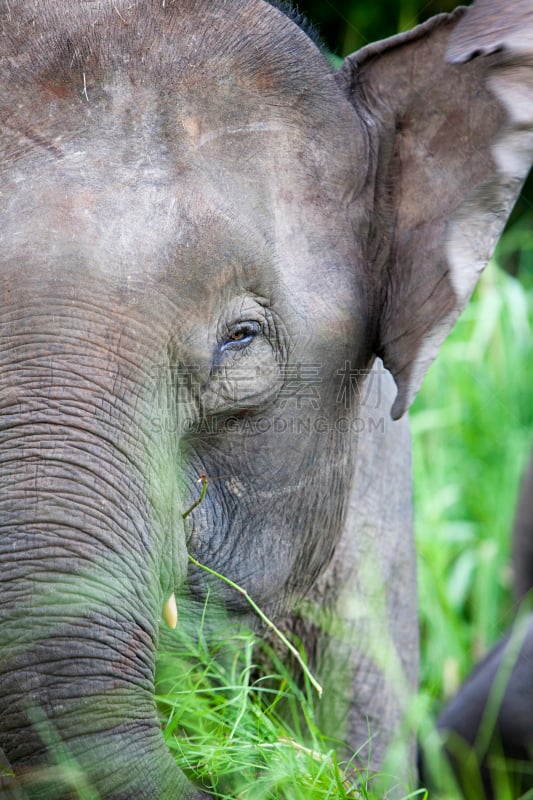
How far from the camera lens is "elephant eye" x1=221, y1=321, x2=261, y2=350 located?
Result: 6.96ft

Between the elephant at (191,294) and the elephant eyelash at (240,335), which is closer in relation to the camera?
the elephant at (191,294)

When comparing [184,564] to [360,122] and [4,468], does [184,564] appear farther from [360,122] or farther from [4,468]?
[360,122]

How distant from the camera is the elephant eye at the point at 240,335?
2121mm

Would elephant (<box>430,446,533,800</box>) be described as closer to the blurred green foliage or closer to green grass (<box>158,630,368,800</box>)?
green grass (<box>158,630,368,800</box>)

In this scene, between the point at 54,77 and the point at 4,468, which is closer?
the point at 4,468

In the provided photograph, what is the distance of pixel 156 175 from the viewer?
2.02m

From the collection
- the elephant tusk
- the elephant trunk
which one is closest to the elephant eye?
the elephant trunk

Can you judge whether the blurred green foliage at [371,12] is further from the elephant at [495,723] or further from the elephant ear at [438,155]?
the elephant ear at [438,155]

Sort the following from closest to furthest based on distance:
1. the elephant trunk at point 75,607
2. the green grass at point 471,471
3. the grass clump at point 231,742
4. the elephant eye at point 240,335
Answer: the elephant trunk at point 75,607 → the grass clump at point 231,742 → the elephant eye at point 240,335 → the green grass at point 471,471

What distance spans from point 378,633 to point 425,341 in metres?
0.94

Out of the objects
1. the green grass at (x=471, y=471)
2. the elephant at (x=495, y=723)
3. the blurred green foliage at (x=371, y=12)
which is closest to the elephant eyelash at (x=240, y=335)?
the elephant at (x=495, y=723)

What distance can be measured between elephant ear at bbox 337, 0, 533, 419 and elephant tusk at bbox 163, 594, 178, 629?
0.59m

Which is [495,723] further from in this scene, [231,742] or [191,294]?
[191,294]

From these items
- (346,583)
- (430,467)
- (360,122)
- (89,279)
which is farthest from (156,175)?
(430,467)
